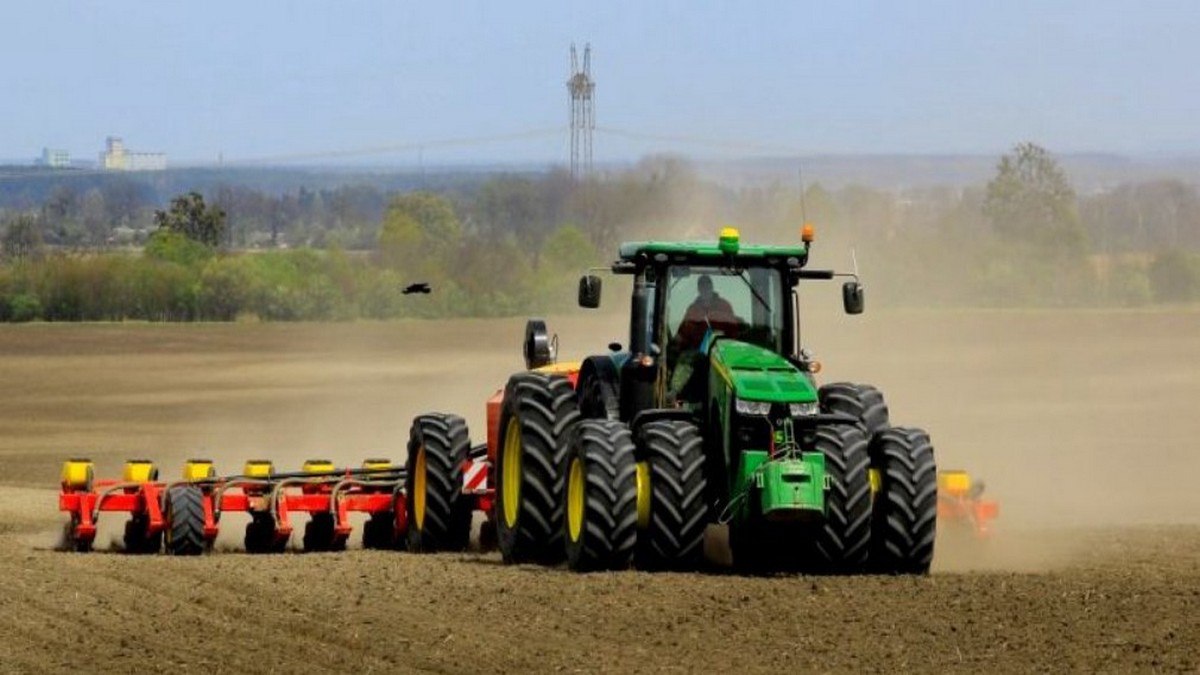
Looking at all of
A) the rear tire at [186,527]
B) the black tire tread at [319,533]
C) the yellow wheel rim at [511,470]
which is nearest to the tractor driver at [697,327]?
the yellow wheel rim at [511,470]

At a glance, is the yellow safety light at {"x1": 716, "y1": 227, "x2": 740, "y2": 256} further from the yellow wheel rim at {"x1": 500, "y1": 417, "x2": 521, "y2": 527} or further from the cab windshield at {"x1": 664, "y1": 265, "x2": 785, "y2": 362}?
the yellow wheel rim at {"x1": 500, "y1": 417, "x2": 521, "y2": 527}

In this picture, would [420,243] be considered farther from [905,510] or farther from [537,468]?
[905,510]

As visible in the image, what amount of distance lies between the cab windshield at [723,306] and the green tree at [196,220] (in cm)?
7001

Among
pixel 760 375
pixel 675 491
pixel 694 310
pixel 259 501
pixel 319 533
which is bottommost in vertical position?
pixel 319 533

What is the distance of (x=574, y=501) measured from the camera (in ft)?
55.0

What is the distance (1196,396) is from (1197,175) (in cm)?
2946

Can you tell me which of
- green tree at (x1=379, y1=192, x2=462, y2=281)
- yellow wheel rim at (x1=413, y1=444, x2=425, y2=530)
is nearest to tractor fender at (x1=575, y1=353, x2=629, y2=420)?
yellow wheel rim at (x1=413, y1=444, x2=425, y2=530)

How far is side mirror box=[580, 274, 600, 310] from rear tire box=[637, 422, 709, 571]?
1346 mm

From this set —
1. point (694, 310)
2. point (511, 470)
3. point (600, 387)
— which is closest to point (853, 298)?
point (694, 310)

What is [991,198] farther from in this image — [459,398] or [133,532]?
[133,532]

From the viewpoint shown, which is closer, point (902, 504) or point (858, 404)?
point (902, 504)

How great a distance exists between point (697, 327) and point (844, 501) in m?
1.82

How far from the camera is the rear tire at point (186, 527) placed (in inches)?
776

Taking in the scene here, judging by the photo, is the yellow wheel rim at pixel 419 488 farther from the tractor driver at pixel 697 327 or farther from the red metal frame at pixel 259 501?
the tractor driver at pixel 697 327
